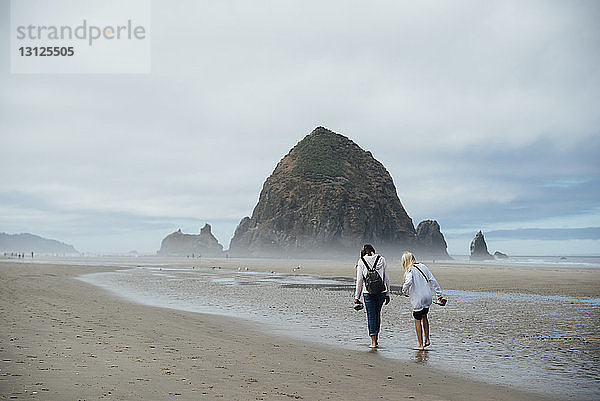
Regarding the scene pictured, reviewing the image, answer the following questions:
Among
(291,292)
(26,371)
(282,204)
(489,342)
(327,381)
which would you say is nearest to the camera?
(26,371)

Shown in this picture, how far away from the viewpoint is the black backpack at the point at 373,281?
11.4m

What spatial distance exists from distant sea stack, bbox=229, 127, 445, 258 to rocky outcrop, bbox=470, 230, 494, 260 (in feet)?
62.1

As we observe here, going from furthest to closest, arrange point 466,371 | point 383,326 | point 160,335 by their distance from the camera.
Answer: point 383,326
point 160,335
point 466,371

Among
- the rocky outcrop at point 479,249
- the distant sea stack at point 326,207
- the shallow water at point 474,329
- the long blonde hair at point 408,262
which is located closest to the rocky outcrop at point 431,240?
the distant sea stack at point 326,207

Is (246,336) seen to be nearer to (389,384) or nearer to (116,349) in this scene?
(116,349)

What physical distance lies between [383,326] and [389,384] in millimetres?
7238

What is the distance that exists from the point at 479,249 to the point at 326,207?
181 ft

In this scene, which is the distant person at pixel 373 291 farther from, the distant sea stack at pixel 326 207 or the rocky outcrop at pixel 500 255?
the rocky outcrop at pixel 500 255

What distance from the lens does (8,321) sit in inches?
464

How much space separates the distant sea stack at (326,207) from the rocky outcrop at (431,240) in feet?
27.5

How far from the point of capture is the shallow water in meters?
8.93

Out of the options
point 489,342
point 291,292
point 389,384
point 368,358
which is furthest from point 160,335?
point 291,292

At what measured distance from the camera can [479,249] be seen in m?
152

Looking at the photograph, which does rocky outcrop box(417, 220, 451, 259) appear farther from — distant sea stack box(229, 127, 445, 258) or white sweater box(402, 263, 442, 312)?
white sweater box(402, 263, 442, 312)
